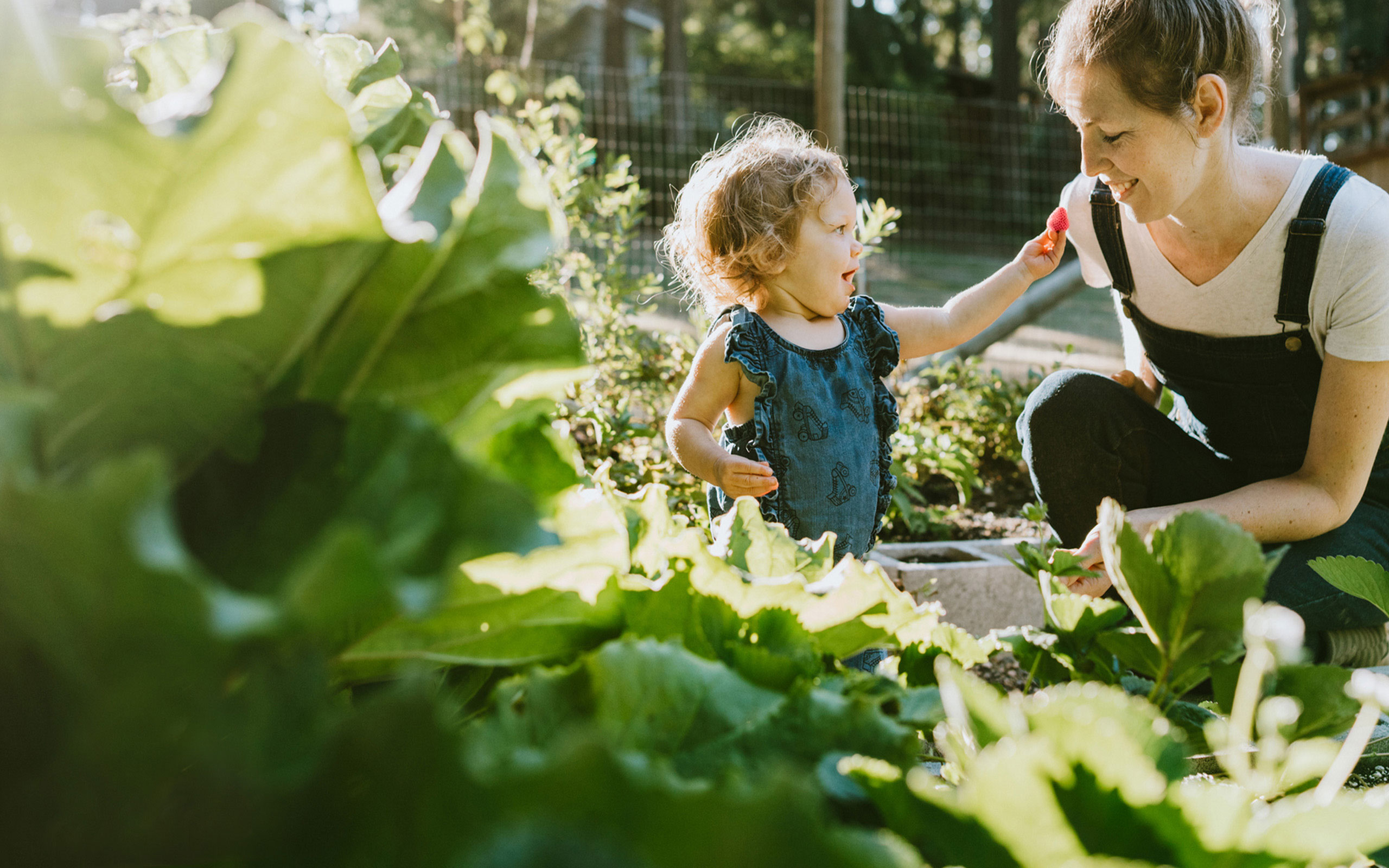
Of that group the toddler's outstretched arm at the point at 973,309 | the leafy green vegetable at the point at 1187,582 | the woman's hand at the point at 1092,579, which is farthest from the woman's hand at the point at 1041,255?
the leafy green vegetable at the point at 1187,582

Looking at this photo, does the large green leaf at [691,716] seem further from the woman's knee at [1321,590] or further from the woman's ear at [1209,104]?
the woman's ear at [1209,104]

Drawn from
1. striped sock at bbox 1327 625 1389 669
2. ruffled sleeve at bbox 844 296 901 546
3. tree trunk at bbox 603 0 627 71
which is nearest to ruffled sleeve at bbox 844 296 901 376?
ruffled sleeve at bbox 844 296 901 546

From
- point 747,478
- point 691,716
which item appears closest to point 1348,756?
point 691,716

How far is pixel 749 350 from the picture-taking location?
2.68 m

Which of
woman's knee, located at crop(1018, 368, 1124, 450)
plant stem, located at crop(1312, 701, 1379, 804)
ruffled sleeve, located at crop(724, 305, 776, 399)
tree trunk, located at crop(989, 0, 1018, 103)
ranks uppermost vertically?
tree trunk, located at crop(989, 0, 1018, 103)

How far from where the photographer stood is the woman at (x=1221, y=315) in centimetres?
213

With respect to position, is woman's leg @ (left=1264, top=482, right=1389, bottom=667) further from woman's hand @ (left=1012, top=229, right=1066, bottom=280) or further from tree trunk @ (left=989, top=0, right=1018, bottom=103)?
tree trunk @ (left=989, top=0, right=1018, bottom=103)

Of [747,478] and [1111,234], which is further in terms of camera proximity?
[1111,234]

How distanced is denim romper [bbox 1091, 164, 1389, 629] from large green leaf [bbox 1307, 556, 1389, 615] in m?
1.54

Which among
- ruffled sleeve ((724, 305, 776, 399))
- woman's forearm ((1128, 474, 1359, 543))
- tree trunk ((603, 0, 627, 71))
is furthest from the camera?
tree trunk ((603, 0, 627, 71))

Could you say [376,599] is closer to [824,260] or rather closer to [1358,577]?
[1358,577]

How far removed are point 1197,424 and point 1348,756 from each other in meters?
2.45

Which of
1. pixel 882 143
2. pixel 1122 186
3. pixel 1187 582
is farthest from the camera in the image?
pixel 882 143

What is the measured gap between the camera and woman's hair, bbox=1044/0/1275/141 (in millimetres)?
2184
